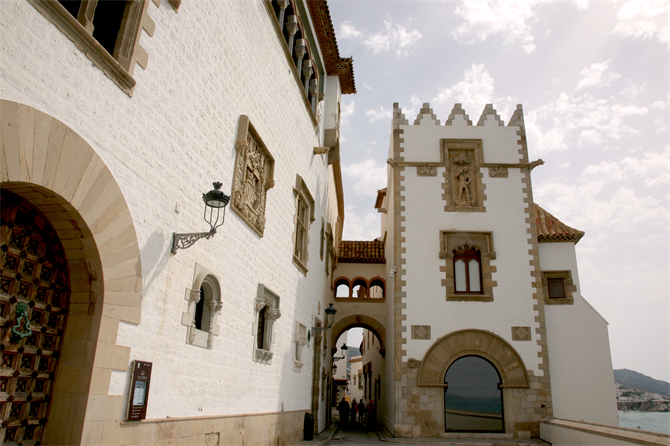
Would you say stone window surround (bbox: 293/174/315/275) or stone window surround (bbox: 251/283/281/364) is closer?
stone window surround (bbox: 251/283/281/364)

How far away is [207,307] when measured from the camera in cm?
775

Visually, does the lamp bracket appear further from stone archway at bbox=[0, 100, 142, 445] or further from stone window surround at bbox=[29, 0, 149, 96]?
stone window surround at bbox=[29, 0, 149, 96]

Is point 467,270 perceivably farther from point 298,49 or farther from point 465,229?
point 298,49

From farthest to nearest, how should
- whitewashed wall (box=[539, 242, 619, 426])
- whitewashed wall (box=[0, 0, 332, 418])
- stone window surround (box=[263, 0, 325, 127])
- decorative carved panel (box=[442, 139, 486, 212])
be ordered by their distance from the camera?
decorative carved panel (box=[442, 139, 486, 212]) < whitewashed wall (box=[539, 242, 619, 426]) < stone window surround (box=[263, 0, 325, 127]) < whitewashed wall (box=[0, 0, 332, 418])

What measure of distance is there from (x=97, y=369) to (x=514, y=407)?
45.8 feet

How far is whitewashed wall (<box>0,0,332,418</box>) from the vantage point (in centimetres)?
458

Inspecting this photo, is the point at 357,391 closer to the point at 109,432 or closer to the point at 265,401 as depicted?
the point at 265,401

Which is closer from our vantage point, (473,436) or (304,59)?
(304,59)

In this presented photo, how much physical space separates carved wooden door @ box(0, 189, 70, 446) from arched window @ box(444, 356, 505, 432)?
13.2 m

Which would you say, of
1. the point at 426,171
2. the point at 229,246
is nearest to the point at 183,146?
the point at 229,246

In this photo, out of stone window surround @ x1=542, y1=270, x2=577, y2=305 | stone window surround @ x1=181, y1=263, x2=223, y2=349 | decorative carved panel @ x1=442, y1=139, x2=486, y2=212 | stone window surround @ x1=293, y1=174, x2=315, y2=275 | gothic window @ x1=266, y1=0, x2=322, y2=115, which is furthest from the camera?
decorative carved panel @ x1=442, y1=139, x2=486, y2=212

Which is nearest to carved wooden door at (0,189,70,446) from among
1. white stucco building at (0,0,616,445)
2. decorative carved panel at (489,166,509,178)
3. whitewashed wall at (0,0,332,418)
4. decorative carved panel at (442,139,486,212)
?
white stucco building at (0,0,616,445)

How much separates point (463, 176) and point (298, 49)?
7.85 meters

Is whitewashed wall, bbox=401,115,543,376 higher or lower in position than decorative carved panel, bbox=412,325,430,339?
higher
